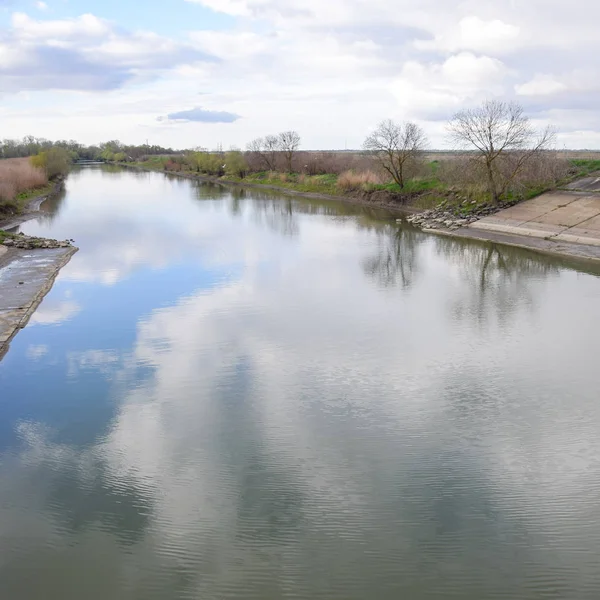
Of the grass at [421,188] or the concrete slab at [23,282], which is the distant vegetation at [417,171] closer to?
the grass at [421,188]

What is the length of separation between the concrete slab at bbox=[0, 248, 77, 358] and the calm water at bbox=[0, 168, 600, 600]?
40 centimetres

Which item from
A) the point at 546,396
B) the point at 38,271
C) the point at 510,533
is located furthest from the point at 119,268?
the point at 510,533

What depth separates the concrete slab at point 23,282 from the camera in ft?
44.9

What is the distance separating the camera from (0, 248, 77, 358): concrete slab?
13695 millimetres

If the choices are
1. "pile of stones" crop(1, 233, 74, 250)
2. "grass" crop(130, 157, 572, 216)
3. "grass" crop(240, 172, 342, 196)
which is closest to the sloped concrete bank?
"grass" crop(130, 157, 572, 216)

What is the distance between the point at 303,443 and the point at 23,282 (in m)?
12.7

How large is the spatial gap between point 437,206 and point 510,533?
88.3 feet

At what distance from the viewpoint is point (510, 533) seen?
20.4ft

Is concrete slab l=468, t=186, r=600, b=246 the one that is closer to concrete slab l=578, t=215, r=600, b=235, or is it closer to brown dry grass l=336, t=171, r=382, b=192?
concrete slab l=578, t=215, r=600, b=235

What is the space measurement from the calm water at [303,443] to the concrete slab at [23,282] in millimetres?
398

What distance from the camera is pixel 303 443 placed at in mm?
8039

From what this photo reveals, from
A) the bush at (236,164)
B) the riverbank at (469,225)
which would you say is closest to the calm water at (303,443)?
the riverbank at (469,225)

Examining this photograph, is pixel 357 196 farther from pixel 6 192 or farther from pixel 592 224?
pixel 6 192

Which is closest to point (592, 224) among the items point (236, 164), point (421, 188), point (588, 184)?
A: point (588, 184)
